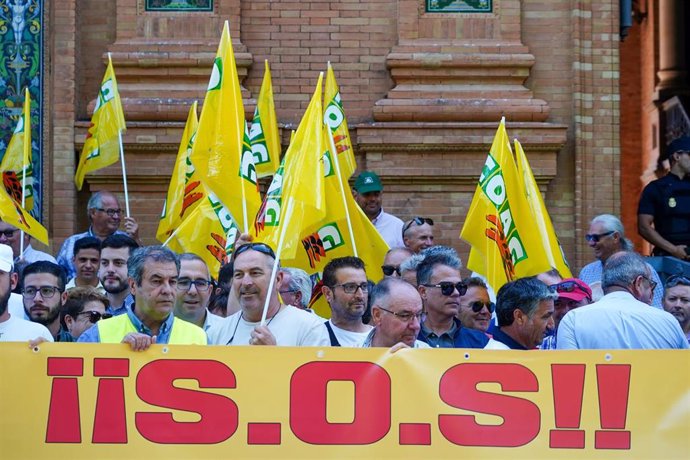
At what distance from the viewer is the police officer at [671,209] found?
13531 mm

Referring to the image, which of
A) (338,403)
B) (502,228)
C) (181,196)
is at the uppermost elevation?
(181,196)

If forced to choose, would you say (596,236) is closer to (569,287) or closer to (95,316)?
(569,287)

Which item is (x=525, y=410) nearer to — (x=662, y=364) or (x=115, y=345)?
(x=662, y=364)

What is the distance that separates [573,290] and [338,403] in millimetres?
2886

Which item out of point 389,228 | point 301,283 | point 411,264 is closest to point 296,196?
point 301,283

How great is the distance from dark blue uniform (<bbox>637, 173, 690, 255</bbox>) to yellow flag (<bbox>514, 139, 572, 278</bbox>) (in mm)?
1683

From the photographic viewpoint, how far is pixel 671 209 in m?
13.7

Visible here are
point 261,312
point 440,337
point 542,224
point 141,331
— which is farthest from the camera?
point 542,224

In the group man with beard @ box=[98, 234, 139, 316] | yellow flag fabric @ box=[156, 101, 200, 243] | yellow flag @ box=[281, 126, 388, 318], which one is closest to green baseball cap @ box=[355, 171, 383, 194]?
yellow flag fabric @ box=[156, 101, 200, 243]

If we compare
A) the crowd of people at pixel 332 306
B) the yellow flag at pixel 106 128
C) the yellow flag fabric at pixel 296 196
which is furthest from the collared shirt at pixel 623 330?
the yellow flag at pixel 106 128

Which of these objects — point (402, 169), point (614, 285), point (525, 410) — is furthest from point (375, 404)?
point (402, 169)

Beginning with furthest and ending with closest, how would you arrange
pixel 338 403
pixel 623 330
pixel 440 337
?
pixel 440 337 < pixel 623 330 < pixel 338 403

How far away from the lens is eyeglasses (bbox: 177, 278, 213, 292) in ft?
31.6

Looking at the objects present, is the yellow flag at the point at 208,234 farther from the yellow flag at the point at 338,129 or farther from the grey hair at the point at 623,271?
the grey hair at the point at 623,271
